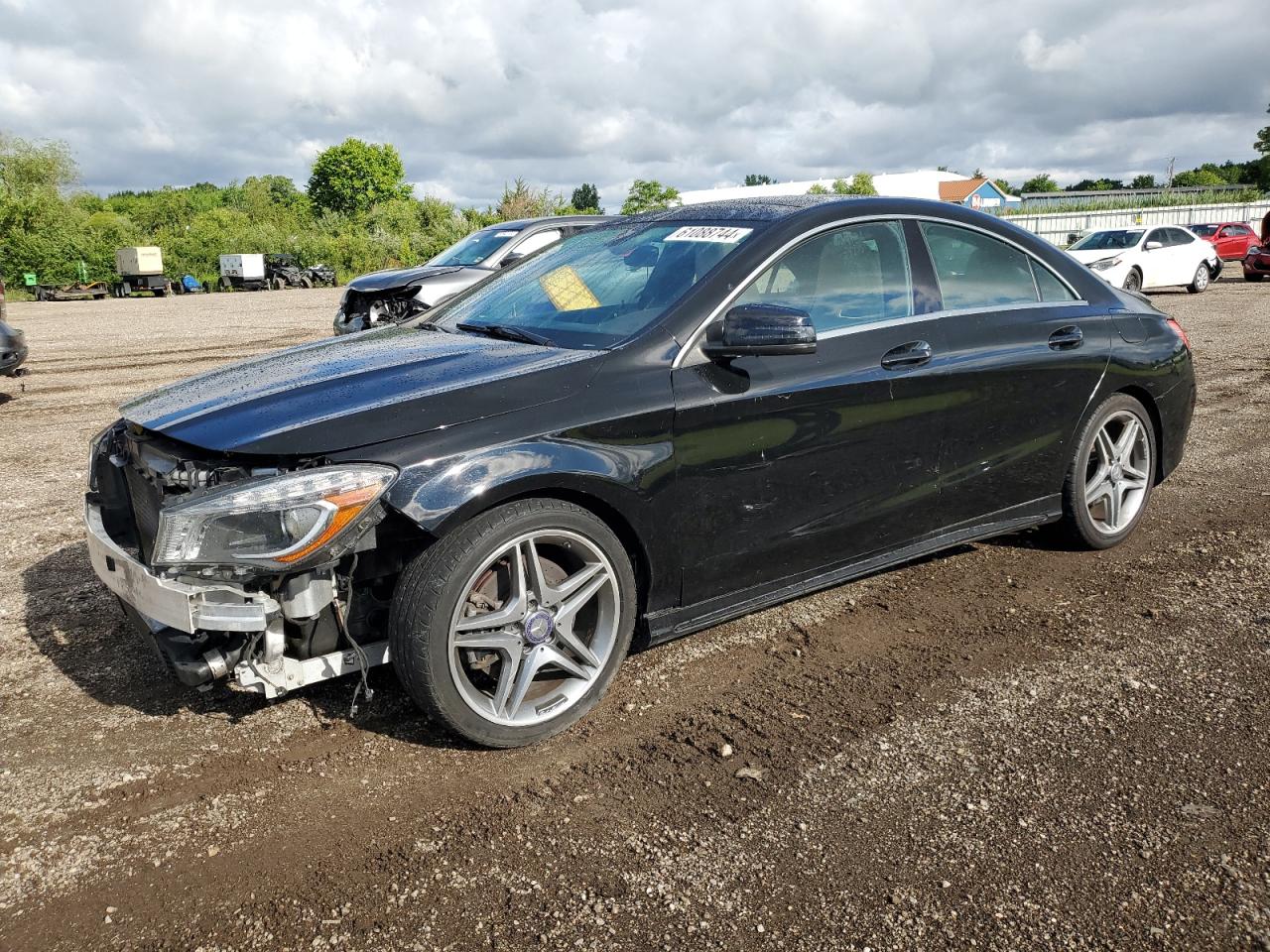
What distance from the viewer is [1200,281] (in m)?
22.7

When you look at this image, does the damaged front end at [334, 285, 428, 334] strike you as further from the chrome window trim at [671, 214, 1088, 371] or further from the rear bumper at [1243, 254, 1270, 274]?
the rear bumper at [1243, 254, 1270, 274]

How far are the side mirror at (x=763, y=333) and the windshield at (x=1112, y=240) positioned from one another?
20.2 meters

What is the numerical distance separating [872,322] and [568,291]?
47.2 inches

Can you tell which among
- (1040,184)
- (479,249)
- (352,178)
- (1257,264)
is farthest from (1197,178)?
(479,249)

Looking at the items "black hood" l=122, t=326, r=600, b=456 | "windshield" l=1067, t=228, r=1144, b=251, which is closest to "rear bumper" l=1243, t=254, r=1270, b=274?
"windshield" l=1067, t=228, r=1144, b=251

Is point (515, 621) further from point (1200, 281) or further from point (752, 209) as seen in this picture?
point (1200, 281)

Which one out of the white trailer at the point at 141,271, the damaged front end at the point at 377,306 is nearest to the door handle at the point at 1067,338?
the damaged front end at the point at 377,306

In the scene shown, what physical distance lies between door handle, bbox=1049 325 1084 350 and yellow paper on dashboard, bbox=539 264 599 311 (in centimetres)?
210

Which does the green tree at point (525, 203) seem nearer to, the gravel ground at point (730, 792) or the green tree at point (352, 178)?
the gravel ground at point (730, 792)

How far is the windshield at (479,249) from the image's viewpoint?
1190cm

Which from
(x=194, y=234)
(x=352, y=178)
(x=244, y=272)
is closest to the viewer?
(x=244, y=272)

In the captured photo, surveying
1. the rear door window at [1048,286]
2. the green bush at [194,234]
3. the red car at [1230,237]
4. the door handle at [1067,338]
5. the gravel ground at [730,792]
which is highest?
the green bush at [194,234]

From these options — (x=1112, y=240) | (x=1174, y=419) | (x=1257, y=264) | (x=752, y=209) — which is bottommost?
(x=1174, y=419)

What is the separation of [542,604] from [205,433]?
1127mm
